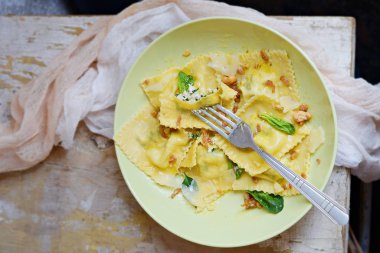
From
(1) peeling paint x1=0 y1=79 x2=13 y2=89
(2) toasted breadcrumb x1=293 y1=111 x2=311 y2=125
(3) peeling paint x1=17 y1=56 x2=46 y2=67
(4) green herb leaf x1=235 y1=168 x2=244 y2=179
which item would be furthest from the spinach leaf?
(1) peeling paint x1=0 y1=79 x2=13 y2=89

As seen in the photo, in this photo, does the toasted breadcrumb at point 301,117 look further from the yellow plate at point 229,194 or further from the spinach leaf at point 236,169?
the spinach leaf at point 236,169

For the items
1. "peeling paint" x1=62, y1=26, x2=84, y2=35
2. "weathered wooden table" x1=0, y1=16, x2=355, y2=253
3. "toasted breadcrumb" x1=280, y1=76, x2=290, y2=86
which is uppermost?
"peeling paint" x1=62, y1=26, x2=84, y2=35

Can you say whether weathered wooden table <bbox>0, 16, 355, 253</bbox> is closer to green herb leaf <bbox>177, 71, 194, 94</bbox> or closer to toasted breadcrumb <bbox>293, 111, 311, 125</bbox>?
toasted breadcrumb <bbox>293, 111, 311, 125</bbox>

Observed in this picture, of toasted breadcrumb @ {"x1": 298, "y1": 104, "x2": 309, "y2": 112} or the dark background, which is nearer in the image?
toasted breadcrumb @ {"x1": 298, "y1": 104, "x2": 309, "y2": 112}

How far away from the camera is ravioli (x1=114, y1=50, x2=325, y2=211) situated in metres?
2.07

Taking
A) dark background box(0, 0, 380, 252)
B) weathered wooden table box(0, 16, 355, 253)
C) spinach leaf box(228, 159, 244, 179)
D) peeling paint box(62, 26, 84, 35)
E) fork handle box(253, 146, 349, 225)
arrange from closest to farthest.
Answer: fork handle box(253, 146, 349, 225)
spinach leaf box(228, 159, 244, 179)
weathered wooden table box(0, 16, 355, 253)
peeling paint box(62, 26, 84, 35)
dark background box(0, 0, 380, 252)

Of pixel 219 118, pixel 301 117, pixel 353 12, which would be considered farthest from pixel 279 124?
pixel 353 12

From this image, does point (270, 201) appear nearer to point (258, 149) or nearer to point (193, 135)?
point (258, 149)

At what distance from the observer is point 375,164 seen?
2207mm

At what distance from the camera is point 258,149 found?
6.66ft

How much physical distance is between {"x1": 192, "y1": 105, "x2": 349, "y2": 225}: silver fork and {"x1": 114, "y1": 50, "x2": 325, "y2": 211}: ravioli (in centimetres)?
4

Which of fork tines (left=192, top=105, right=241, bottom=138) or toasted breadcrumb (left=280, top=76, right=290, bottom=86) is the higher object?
toasted breadcrumb (left=280, top=76, right=290, bottom=86)

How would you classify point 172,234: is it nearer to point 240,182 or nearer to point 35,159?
point 240,182

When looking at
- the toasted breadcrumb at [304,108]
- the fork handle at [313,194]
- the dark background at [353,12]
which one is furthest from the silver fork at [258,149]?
the dark background at [353,12]
